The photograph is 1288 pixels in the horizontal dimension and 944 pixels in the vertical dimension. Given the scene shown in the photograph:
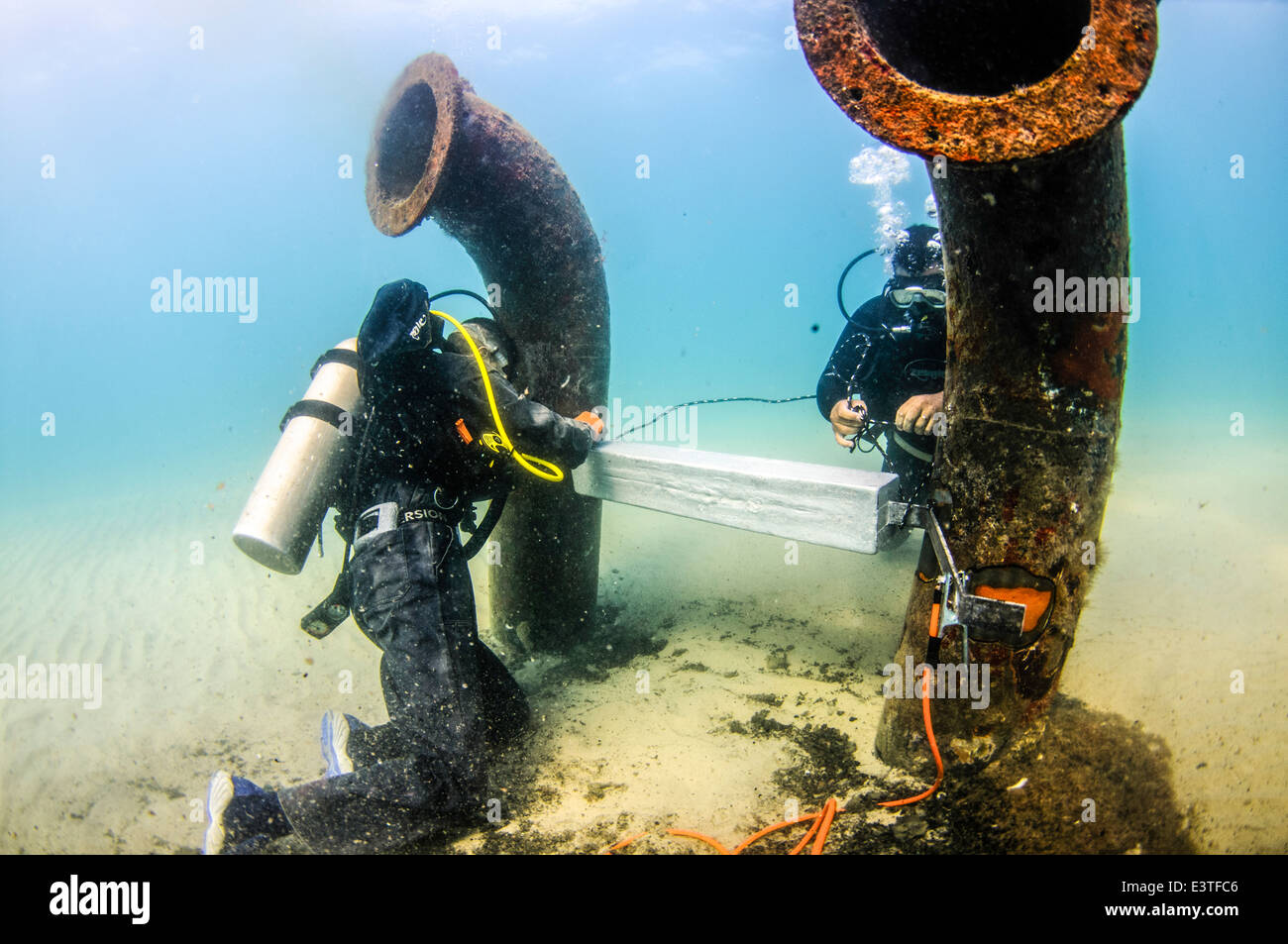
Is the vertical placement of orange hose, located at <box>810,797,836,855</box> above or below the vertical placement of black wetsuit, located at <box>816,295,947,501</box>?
below

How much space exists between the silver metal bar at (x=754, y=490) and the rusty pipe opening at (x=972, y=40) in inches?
61.7

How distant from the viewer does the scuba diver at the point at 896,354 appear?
394cm

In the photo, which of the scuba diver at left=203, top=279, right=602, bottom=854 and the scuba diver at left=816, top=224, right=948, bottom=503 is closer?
the scuba diver at left=203, top=279, right=602, bottom=854

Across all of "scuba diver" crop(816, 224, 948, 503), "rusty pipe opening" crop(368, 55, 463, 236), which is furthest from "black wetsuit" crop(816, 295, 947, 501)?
"rusty pipe opening" crop(368, 55, 463, 236)

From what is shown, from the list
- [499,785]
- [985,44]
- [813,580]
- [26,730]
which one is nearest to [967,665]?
[985,44]

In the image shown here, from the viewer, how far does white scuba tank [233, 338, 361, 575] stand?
317 centimetres

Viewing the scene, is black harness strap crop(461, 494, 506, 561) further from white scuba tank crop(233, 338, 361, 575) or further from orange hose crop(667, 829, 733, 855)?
orange hose crop(667, 829, 733, 855)

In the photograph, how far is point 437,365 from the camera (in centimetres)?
306

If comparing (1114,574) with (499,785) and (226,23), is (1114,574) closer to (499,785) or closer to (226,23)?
(499,785)

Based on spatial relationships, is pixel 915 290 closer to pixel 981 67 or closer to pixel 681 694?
pixel 981 67

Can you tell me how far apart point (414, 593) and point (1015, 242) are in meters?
2.80

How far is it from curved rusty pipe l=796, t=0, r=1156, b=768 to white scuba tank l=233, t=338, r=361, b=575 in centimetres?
299

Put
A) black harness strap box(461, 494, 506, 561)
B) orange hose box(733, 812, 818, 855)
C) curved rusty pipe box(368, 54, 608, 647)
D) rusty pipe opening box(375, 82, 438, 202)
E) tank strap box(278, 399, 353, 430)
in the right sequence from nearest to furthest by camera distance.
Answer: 1. orange hose box(733, 812, 818, 855)
2. black harness strap box(461, 494, 506, 561)
3. tank strap box(278, 399, 353, 430)
4. curved rusty pipe box(368, 54, 608, 647)
5. rusty pipe opening box(375, 82, 438, 202)
